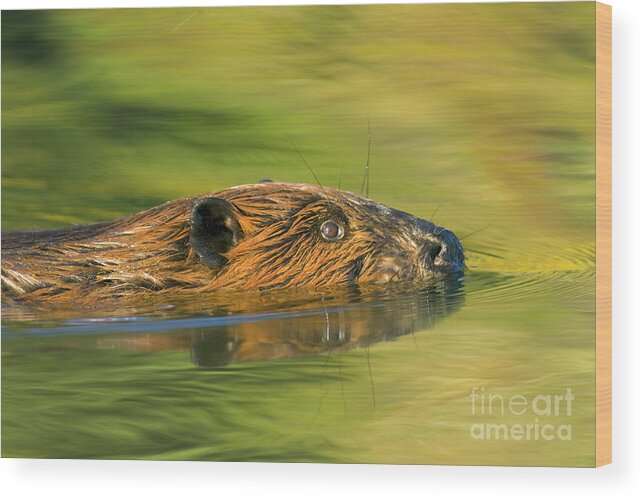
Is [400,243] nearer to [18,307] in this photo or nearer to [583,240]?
[583,240]

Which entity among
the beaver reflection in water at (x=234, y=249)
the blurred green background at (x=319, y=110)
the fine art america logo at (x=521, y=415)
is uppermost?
the blurred green background at (x=319, y=110)

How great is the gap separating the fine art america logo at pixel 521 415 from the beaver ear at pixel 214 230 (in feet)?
5.60

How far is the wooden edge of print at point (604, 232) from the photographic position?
6.65 meters

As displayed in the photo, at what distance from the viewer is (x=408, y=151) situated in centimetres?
700

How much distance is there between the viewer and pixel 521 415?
667 cm

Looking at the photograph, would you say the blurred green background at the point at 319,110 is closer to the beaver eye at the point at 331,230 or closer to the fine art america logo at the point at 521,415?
the beaver eye at the point at 331,230

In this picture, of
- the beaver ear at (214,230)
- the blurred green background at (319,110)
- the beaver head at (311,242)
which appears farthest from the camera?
the beaver head at (311,242)

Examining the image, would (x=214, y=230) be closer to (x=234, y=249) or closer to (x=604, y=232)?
(x=234, y=249)

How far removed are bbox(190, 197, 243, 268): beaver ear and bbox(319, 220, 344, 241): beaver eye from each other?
507mm

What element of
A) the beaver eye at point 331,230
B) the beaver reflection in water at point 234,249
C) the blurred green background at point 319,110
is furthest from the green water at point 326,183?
the beaver eye at point 331,230

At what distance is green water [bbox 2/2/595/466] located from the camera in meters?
6.73

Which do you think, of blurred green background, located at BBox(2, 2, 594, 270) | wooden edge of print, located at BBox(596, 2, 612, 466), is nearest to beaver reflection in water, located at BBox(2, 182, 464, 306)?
blurred green background, located at BBox(2, 2, 594, 270)

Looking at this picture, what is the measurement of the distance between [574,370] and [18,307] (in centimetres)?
317

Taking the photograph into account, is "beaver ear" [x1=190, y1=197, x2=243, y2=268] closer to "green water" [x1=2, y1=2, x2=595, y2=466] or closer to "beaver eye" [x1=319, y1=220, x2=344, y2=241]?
"green water" [x1=2, y1=2, x2=595, y2=466]
